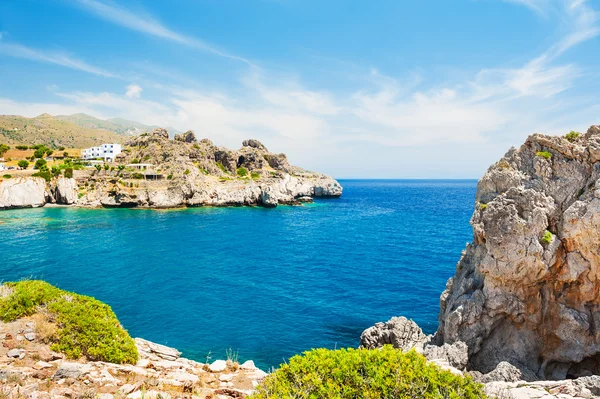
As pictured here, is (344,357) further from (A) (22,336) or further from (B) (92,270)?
Result: (B) (92,270)

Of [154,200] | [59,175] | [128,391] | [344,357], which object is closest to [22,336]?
[128,391]

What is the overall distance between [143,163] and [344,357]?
320ft

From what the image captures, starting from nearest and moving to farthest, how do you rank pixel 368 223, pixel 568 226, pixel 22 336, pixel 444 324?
pixel 22 336, pixel 568 226, pixel 444 324, pixel 368 223

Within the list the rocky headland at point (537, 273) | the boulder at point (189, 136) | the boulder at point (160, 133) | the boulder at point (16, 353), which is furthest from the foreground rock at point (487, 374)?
the boulder at point (189, 136)

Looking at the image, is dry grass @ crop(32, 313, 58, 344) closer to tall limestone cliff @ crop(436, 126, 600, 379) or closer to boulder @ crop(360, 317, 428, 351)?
boulder @ crop(360, 317, 428, 351)

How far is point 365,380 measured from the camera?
790cm

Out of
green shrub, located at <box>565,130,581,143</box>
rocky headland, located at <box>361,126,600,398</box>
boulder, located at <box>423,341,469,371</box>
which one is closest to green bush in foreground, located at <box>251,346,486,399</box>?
boulder, located at <box>423,341,469,371</box>

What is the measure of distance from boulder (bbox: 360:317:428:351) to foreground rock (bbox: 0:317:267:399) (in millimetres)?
10598

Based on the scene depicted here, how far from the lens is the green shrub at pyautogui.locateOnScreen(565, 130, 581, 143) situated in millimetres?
17172

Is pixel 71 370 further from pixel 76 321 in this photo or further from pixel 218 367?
pixel 218 367

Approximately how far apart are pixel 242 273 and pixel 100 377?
1054 inches

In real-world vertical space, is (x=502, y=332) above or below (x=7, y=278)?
above

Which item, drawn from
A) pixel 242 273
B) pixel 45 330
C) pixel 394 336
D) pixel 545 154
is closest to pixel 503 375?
pixel 394 336

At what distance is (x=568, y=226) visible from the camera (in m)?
15.3
